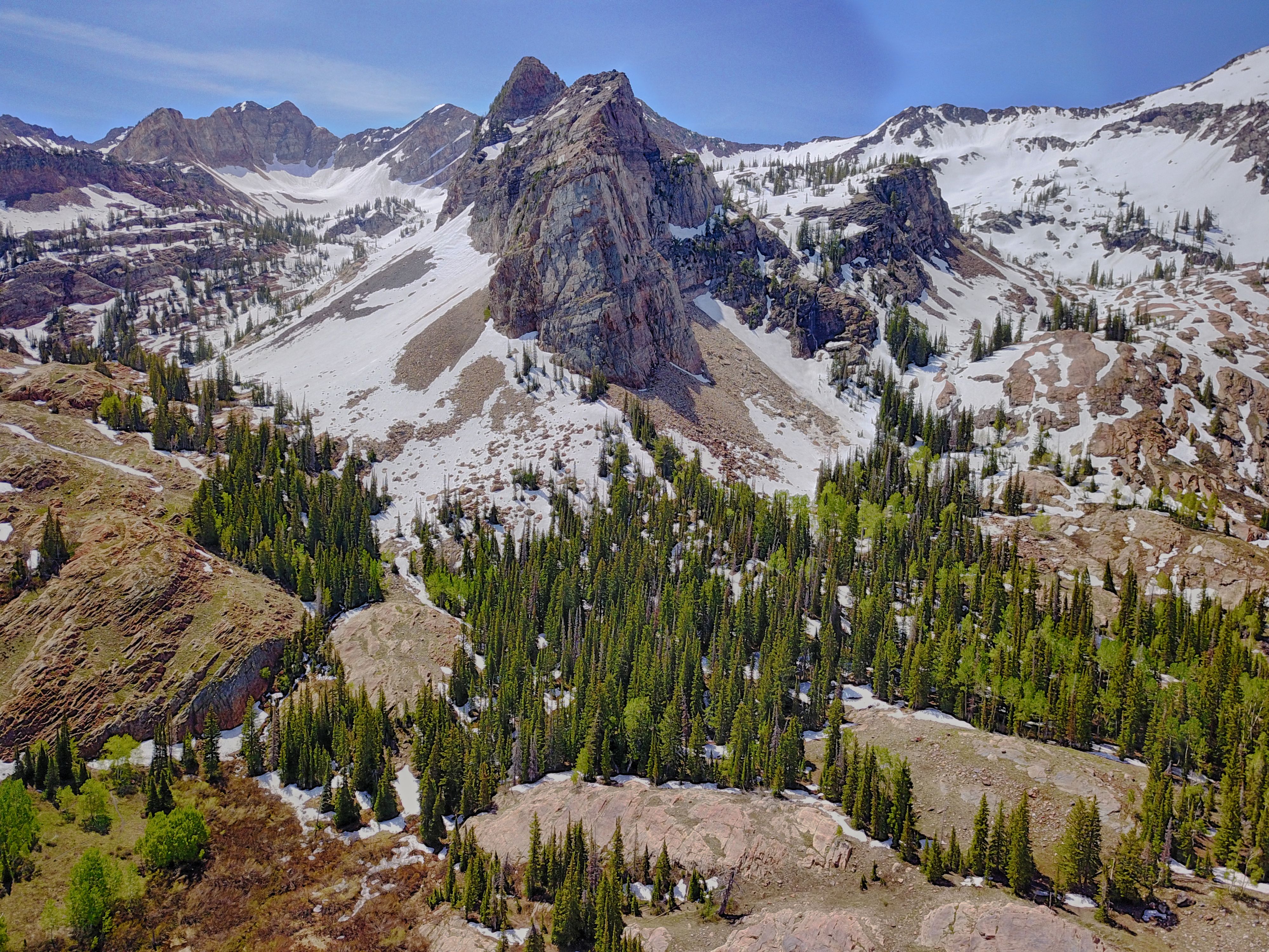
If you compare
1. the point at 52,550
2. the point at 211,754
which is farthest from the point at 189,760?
the point at 52,550

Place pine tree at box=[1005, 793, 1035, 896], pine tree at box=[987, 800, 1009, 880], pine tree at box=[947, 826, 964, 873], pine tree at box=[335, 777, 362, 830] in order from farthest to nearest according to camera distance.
A: pine tree at box=[335, 777, 362, 830] → pine tree at box=[947, 826, 964, 873] → pine tree at box=[987, 800, 1009, 880] → pine tree at box=[1005, 793, 1035, 896]

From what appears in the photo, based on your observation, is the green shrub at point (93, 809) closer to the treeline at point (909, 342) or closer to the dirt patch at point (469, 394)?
the dirt patch at point (469, 394)

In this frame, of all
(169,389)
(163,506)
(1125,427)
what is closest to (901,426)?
(1125,427)

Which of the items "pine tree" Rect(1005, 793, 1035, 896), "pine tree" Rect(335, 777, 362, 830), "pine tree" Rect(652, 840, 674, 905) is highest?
"pine tree" Rect(1005, 793, 1035, 896)

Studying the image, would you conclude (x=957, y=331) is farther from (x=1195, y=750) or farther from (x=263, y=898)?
(x=263, y=898)

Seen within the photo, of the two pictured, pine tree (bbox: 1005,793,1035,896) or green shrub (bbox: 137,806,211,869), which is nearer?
pine tree (bbox: 1005,793,1035,896)

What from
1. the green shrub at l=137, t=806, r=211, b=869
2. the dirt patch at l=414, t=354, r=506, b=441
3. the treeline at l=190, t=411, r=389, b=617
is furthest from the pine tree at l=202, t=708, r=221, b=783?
the dirt patch at l=414, t=354, r=506, b=441

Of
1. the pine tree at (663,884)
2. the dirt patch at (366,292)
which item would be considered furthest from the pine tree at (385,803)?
the dirt patch at (366,292)

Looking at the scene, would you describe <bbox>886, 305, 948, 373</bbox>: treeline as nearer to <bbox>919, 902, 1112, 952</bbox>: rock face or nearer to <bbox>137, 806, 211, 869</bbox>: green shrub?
<bbox>919, 902, 1112, 952</bbox>: rock face
